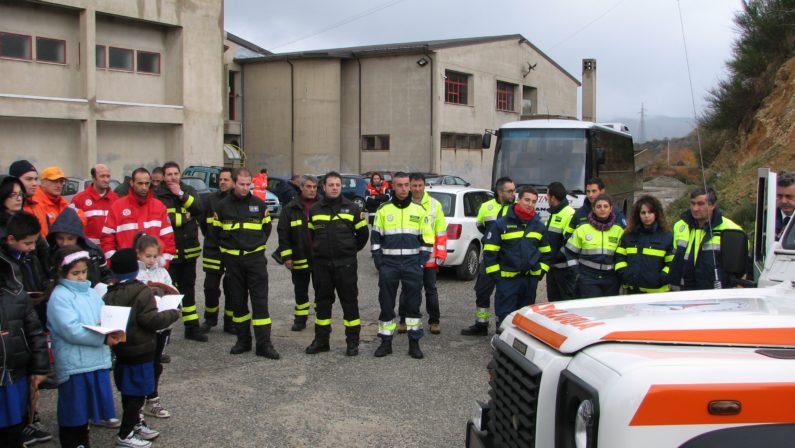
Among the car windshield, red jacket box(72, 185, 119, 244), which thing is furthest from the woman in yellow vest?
the car windshield

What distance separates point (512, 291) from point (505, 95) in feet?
116

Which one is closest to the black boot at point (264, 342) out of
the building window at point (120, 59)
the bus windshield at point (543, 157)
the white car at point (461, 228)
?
the white car at point (461, 228)

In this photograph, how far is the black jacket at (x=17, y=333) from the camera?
13.6ft

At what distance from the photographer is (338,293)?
7.43 meters

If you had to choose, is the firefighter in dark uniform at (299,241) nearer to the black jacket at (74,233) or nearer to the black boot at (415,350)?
the black boot at (415,350)

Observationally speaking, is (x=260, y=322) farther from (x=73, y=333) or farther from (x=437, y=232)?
(x=73, y=333)

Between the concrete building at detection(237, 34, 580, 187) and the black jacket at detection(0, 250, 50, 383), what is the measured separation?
3148cm

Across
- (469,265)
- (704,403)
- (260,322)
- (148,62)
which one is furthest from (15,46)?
(704,403)

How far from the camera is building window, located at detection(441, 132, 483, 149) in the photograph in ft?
120

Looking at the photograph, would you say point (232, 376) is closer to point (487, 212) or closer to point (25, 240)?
point (25, 240)

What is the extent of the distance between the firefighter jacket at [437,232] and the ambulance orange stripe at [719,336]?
521 cm

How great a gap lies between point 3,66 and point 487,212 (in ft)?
73.7

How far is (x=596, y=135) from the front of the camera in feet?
55.2

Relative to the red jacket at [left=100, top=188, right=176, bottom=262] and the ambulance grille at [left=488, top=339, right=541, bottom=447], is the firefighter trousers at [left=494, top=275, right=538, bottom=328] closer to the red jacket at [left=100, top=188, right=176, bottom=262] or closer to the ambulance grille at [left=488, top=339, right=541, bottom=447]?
the red jacket at [left=100, top=188, right=176, bottom=262]
